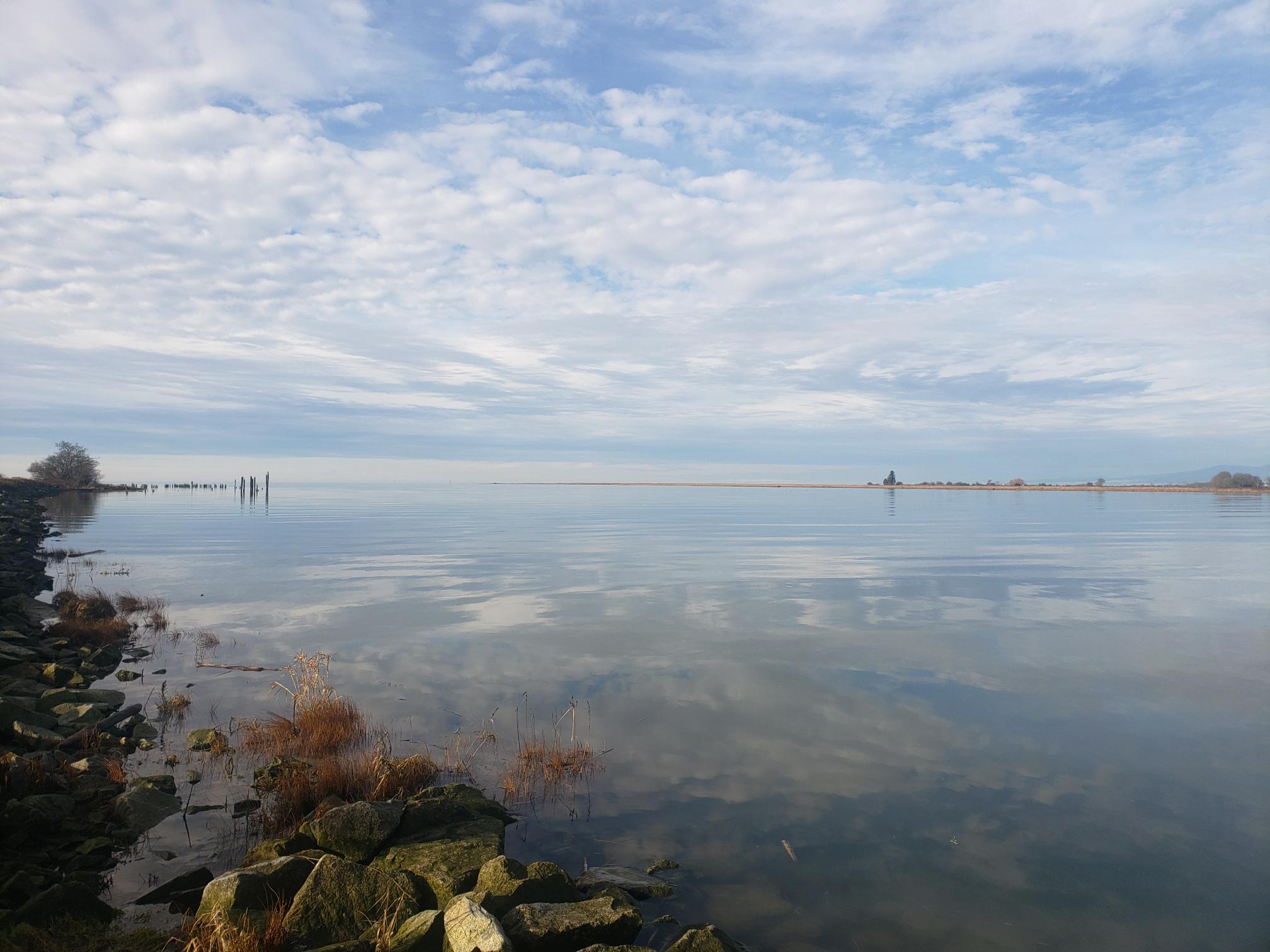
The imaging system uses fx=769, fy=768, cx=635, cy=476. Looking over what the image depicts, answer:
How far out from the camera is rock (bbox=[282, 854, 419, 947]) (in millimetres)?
6742

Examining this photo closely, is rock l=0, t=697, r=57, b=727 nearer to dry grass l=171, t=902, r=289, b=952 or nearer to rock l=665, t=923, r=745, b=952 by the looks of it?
dry grass l=171, t=902, r=289, b=952

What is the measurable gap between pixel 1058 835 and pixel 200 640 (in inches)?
775

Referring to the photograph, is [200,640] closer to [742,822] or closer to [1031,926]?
[742,822]

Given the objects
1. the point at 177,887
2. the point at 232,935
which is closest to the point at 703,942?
the point at 232,935

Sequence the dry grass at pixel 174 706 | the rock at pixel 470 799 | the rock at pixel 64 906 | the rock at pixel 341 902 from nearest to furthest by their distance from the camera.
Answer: the rock at pixel 64 906 → the rock at pixel 341 902 → the rock at pixel 470 799 → the dry grass at pixel 174 706

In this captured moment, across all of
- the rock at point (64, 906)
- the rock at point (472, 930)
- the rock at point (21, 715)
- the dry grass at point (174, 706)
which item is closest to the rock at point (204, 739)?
the dry grass at point (174, 706)

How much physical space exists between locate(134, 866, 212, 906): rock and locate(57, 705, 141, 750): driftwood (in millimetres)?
4818

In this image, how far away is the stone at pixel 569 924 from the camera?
21.2 ft

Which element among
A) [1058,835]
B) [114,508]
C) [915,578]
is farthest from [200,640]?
[114,508]

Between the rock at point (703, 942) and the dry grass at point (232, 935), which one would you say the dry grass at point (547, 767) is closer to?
the dry grass at point (232, 935)

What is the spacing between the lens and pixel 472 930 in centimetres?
618

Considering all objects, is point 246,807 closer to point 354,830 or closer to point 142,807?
point 142,807

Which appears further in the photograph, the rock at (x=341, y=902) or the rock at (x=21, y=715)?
the rock at (x=21, y=715)

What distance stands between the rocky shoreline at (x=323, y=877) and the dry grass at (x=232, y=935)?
0.01 m
